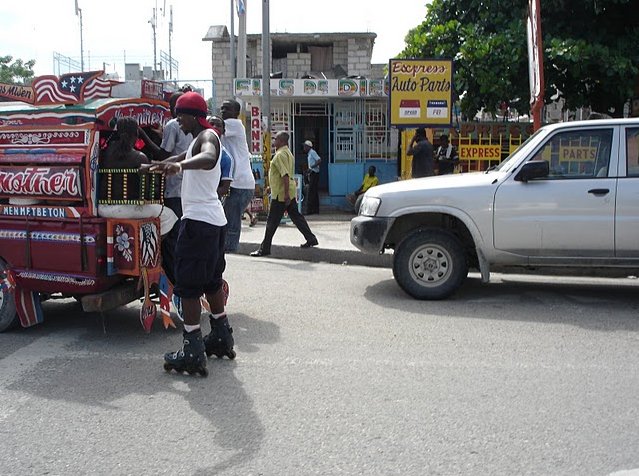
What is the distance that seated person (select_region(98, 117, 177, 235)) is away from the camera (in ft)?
17.3

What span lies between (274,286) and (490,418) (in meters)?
4.06

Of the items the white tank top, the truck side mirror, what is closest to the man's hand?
the white tank top

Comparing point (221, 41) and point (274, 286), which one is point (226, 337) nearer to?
point (274, 286)

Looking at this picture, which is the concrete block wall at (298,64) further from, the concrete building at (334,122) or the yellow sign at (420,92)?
the yellow sign at (420,92)

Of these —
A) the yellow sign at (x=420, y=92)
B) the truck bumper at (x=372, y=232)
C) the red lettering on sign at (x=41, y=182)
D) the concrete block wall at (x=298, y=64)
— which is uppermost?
the concrete block wall at (x=298, y=64)

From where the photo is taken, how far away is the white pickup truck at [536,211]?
6.67 metres

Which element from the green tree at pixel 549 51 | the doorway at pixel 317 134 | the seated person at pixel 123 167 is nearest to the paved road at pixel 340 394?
the seated person at pixel 123 167

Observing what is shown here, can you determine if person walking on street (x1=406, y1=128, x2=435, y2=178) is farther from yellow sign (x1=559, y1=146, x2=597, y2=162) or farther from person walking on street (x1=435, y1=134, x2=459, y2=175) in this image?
yellow sign (x1=559, y1=146, x2=597, y2=162)

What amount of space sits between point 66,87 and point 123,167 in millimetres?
776

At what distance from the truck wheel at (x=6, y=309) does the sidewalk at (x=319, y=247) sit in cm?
486

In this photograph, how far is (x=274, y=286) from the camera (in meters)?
7.77

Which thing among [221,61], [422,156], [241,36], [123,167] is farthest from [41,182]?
[221,61]

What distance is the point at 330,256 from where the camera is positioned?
9820 millimetres

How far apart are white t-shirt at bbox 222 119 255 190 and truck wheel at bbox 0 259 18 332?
7.60ft
